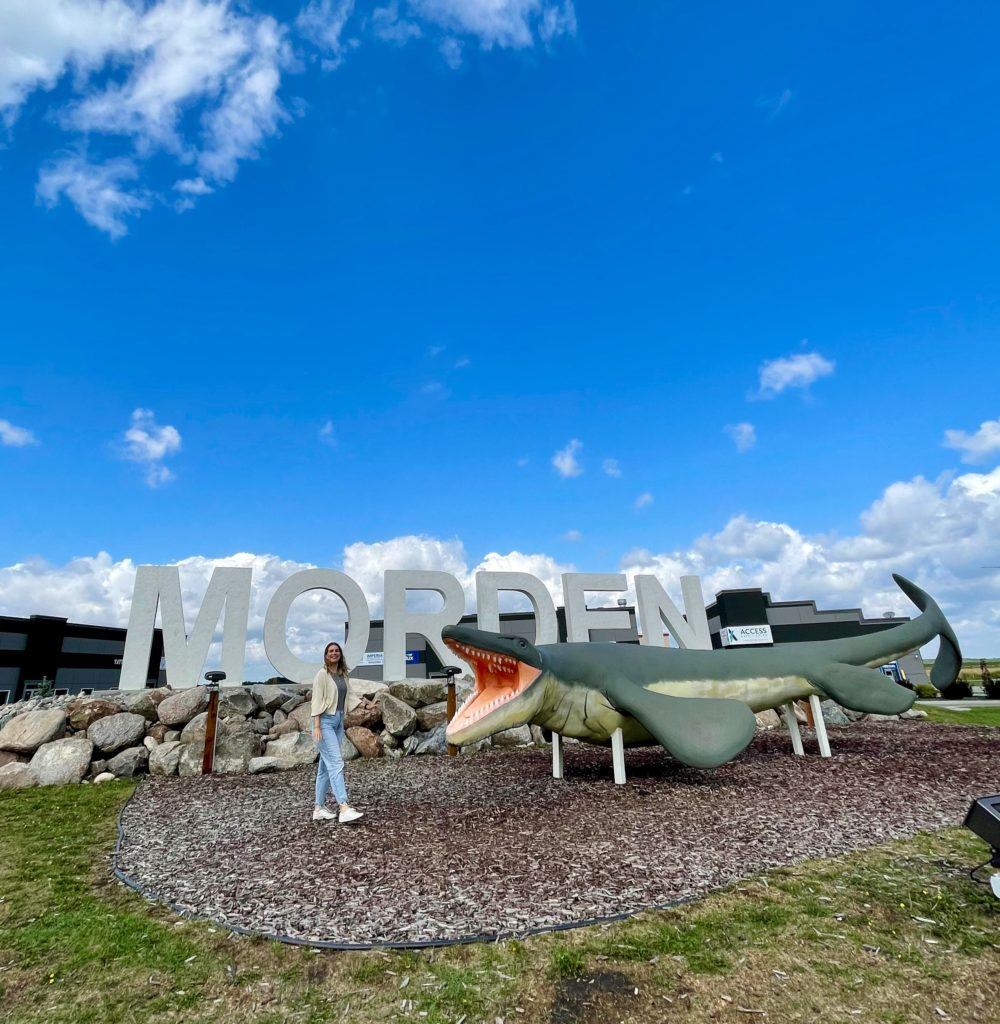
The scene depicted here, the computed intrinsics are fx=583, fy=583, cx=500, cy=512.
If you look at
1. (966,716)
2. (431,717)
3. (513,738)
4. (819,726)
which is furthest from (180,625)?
(966,716)

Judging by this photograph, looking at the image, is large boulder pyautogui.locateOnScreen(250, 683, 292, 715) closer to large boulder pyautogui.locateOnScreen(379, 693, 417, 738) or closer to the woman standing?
large boulder pyautogui.locateOnScreen(379, 693, 417, 738)

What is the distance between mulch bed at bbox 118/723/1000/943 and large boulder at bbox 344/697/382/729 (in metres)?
2.43

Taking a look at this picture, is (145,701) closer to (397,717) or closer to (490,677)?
(397,717)

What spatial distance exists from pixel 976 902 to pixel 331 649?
5.57 m

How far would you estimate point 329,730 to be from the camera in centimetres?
623

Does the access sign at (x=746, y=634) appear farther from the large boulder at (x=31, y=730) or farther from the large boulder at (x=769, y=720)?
the large boulder at (x=31, y=730)

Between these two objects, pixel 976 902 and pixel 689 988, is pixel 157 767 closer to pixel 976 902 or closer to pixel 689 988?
pixel 689 988

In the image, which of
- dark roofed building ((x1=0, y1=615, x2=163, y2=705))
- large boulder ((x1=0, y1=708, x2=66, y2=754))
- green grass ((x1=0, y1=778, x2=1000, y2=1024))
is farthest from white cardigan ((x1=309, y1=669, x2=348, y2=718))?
dark roofed building ((x1=0, y1=615, x2=163, y2=705))

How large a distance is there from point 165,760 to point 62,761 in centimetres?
A: 154

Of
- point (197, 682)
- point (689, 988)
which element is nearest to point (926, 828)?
point (689, 988)

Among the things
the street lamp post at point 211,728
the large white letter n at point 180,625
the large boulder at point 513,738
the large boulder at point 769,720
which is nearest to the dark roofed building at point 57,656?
the large white letter n at point 180,625

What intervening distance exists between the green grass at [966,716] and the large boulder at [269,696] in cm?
1517

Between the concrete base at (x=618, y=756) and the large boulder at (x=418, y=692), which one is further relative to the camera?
the large boulder at (x=418, y=692)

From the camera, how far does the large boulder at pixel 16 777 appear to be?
9219mm
